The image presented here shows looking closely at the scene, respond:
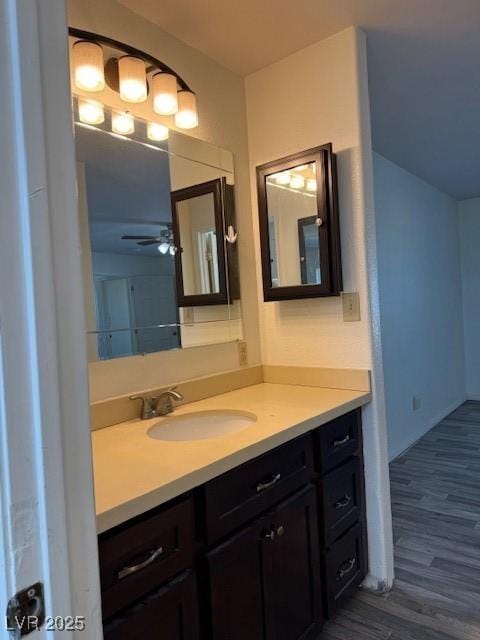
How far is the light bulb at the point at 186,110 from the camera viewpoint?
169 centimetres

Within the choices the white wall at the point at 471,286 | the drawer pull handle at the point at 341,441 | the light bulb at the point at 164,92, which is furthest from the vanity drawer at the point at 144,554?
the white wall at the point at 471,286

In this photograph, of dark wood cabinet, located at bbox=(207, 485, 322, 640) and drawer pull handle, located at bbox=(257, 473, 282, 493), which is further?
drawer pull handle, located at bbox=(257, 473, 282, 493)

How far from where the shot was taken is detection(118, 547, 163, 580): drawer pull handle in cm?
91

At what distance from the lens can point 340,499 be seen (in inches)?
64.0

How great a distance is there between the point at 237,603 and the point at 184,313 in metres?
1.05

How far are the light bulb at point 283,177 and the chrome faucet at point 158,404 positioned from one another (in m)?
1.05

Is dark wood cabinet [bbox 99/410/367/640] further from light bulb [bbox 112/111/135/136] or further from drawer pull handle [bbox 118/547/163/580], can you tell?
light bulb [bbox 112/111/135/136]

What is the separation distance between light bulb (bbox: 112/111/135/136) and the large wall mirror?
24 millimetres

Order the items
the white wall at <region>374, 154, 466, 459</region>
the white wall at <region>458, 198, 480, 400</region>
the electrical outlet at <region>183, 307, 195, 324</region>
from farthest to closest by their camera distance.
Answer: the white wall at <region>458, 198, 480, 400</region>, the white wall at <region>374, 154, 466, 459</region>, the electrical outlet at <region>183, 307, 195, 324</region>

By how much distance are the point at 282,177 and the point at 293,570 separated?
1.55m

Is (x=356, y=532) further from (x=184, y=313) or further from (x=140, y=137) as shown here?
(x=140, y=137)

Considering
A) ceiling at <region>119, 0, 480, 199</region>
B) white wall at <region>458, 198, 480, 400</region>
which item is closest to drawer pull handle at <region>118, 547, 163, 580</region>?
ceiling at <region>119, 0, 480, 199</region>

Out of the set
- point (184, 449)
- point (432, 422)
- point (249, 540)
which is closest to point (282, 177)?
point (184, 449)

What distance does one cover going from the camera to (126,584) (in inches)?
35.7
